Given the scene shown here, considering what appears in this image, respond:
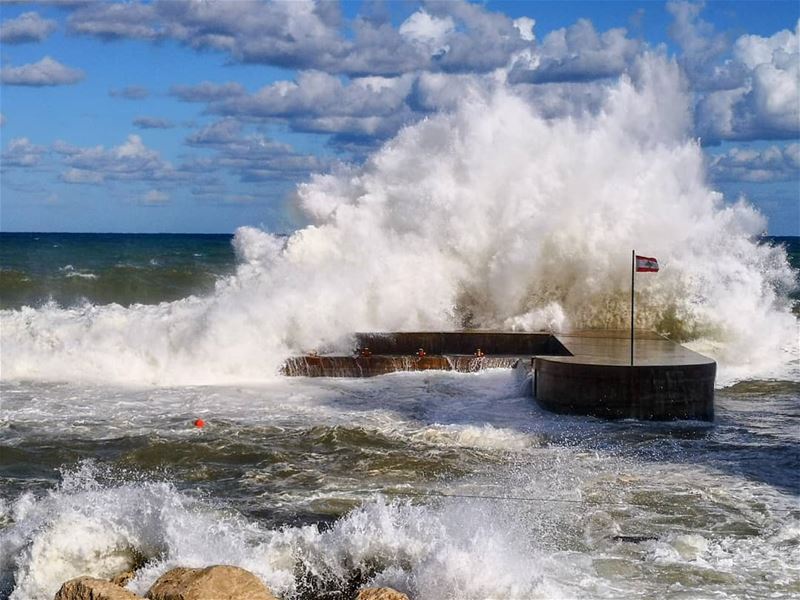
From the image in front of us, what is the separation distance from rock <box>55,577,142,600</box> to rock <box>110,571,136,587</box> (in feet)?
2.44

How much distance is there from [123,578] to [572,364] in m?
8.47

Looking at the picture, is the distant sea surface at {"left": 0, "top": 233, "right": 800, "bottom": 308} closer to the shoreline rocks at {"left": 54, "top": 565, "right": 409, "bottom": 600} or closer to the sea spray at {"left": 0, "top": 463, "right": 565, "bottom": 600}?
the sea spray at {"left": 0, "top": 463, "right": 565, "bottom": 600}

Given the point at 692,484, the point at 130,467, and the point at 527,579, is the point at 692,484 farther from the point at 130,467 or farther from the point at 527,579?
the point at 130,467

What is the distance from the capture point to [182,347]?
19969 millimetres

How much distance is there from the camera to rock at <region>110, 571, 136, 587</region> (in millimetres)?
7754

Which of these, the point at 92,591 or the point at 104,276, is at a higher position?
the point at 104,276

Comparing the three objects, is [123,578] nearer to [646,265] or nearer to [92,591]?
[92,591]

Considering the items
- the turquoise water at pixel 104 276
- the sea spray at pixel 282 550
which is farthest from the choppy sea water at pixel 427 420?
the turquoise water at pixel 104 276

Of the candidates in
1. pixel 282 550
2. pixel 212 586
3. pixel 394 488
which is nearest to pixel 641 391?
pixel 394 488

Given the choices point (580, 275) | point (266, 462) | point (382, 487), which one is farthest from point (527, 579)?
point (580, 275)

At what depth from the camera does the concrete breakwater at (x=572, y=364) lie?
14430 millimetres

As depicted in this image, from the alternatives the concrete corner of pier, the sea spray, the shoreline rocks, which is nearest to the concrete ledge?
the concrete corner of pier

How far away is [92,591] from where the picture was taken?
6844 mm

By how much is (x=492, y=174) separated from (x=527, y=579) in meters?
17.1
